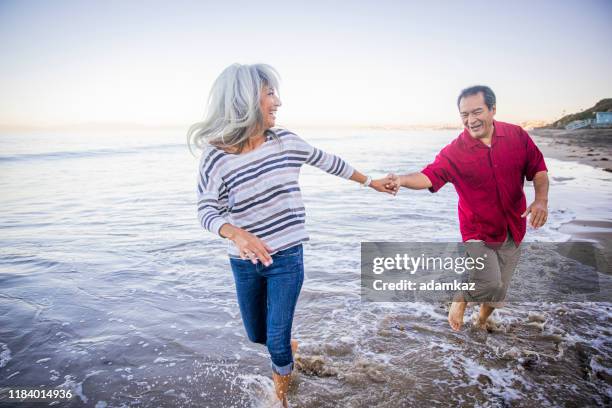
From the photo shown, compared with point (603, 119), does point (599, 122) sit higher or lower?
lower

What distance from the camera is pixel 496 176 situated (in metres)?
3.62

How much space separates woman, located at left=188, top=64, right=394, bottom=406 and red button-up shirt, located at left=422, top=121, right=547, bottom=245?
69.4 inches

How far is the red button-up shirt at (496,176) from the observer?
3633 millimetres

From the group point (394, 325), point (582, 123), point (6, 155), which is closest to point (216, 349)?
point (394, 325)

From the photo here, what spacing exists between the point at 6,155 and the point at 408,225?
28.3m

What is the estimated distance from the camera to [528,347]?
3.78 meters

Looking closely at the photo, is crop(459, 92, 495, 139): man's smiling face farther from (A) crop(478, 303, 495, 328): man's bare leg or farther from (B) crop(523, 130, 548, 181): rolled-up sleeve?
(A) crop(478, 303, 495, 328): man's bare leg

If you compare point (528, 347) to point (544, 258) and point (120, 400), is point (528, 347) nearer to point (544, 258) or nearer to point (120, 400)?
point (544, 258)

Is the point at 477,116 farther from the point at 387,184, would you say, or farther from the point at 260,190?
the point at 260,190

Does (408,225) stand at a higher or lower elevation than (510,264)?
lower

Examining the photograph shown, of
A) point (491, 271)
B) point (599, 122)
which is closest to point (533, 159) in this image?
point (491, 271)

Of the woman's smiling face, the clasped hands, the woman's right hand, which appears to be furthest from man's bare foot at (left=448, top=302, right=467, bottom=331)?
the woman's smiling face

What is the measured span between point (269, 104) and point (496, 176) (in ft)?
7.68

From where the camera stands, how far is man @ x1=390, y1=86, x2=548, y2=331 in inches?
143
